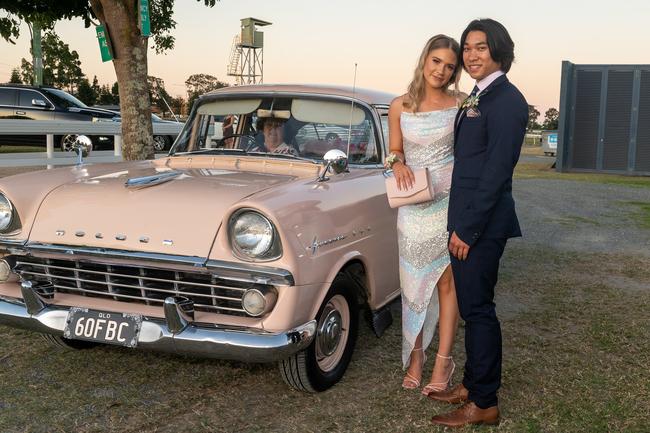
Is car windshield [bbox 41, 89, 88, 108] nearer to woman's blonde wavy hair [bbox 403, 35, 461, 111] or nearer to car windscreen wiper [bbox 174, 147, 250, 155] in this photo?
car windscreen wiper [bbox 174, 147, 250, 155]

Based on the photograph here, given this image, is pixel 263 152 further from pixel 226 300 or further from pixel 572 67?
pixel 572 67

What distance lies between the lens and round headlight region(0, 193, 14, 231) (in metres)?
3.26

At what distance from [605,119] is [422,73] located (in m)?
19.3

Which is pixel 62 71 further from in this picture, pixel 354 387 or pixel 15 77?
pixel 354 387

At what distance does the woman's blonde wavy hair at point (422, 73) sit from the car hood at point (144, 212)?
794 mm

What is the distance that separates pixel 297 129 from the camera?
4082mm

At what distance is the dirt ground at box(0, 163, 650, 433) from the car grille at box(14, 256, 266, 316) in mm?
527

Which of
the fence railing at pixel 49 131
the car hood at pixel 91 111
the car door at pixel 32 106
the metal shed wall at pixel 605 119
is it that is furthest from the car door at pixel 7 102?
the metal shed wall at pixel 605 119

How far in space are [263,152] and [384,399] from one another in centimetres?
167

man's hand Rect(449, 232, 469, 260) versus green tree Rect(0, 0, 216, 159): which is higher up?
green tree Rect(0, 0, 216, 159)

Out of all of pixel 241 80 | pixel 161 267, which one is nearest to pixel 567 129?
pixel 161 267

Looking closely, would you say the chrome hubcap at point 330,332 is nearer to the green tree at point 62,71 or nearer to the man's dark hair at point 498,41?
the man's dark hair at point 498,41

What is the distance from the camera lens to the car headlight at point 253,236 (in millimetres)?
2854

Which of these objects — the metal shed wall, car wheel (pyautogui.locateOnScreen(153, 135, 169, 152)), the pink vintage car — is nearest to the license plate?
the pink vintage car
